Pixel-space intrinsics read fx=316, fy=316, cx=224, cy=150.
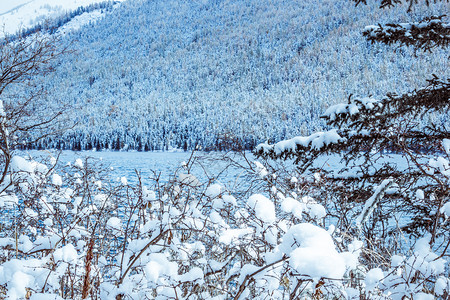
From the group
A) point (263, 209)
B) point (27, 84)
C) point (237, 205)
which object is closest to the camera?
point (263, 209)

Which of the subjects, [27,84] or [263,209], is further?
[27,84]

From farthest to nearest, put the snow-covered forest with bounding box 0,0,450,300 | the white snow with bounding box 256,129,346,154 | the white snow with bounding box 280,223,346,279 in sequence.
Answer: the white snow with bounding box 256,129,346,154 → the snow-covered forest with bounding box 0,0,450,300 → the white snow with bounding box 280,223,346,279

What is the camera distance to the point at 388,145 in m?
4.46

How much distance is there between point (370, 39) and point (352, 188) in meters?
2.54

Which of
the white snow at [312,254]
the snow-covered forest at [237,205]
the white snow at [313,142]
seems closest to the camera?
the white snow at [312,254]

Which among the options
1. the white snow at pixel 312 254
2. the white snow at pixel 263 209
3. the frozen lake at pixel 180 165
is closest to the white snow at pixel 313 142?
the frozen lake at pixel 180 165

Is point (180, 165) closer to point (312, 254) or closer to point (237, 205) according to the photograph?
point (237, 205)

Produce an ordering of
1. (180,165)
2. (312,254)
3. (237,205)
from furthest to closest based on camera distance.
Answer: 1. (180,165)
2. (237,205)
3. (312,254)

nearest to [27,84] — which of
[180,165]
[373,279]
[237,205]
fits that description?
[180,165]

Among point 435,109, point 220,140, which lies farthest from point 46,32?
point 435,109

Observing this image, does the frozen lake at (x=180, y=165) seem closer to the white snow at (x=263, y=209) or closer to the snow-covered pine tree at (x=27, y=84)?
the snow-covered pine tree at (x=27, y=84)

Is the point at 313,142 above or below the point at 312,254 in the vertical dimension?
below

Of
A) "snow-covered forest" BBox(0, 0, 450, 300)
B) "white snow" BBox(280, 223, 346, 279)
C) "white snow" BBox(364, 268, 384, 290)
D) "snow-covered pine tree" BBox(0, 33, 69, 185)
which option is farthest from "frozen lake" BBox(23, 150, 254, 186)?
"white snow" BBox(280, 223, 346, 279)

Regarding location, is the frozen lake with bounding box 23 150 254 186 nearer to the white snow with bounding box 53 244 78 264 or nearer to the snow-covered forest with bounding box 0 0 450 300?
the snow-covered forest with bounding box 0 0 450 300
